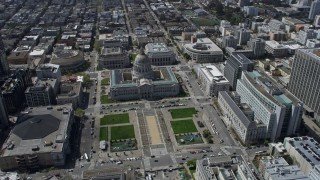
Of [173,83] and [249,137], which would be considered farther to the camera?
[173,83]

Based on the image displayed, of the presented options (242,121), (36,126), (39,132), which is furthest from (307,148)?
(36,126)

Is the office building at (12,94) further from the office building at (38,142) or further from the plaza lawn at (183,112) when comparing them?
the plaza lawn at (183,112)

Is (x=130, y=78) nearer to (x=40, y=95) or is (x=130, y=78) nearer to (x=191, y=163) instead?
(x=40, y=95)

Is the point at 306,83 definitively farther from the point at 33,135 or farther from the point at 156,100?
the point at 33,135

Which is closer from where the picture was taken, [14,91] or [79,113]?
[79,113]

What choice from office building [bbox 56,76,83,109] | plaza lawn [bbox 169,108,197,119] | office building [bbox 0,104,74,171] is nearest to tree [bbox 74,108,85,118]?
office building [bbox 56,76,83,109]

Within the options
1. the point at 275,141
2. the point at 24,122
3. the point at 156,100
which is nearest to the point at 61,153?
the point at 24,122
